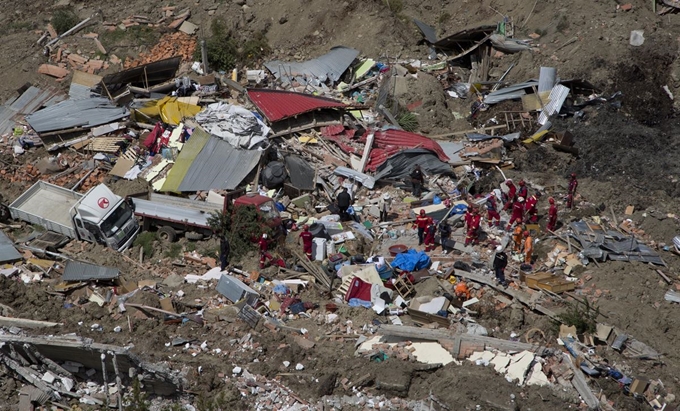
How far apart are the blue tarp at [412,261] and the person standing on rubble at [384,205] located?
7.38 ft

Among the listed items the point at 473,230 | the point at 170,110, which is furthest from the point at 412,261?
the point at 170,110

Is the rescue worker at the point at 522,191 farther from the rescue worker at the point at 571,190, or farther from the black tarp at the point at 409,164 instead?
the black tarp at the point at 409,164

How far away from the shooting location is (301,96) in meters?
24.9

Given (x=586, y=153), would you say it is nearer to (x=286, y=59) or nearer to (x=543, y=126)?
(x=543, y=126)

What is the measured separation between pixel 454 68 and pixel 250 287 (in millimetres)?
13627

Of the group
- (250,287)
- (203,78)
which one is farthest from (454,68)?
(250,287)

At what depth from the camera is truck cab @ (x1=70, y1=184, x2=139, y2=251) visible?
2050 centimetres

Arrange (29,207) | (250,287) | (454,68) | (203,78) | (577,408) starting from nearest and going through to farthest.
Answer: (577,408) < (250,287) < (29,207) < (203,78) < (454,68)

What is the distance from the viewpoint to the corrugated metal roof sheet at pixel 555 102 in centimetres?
2511

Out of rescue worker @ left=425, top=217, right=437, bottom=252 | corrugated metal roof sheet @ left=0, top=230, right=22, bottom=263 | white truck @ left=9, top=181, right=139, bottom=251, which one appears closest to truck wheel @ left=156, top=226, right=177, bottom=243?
white truck @ left=9, top=181, right=139, bottom=251

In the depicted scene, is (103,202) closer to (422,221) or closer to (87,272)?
(87,272)

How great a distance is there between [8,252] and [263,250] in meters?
6.77

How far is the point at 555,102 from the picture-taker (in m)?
25.2

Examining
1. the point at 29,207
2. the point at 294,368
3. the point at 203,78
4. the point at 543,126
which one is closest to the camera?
the point at 294,368
